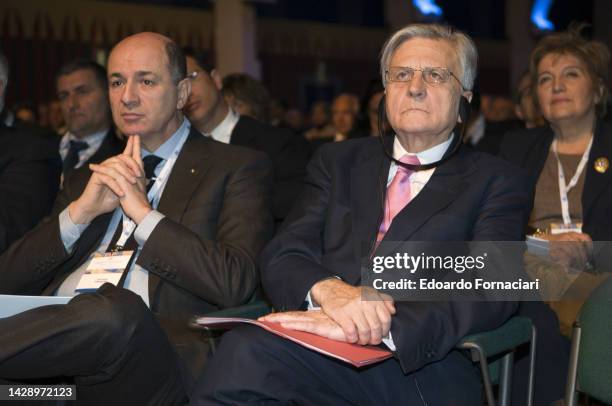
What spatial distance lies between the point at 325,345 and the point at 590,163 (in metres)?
1.89

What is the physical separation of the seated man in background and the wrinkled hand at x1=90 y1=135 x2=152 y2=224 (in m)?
0.63

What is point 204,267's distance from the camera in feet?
8.43

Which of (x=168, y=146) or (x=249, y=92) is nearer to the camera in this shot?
(x=168, y=146)

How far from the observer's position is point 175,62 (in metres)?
3.01

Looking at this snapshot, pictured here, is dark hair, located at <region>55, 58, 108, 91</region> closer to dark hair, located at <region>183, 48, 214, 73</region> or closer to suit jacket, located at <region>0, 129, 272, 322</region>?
dark hair, located at <region>183, 48, 214, 73</region>

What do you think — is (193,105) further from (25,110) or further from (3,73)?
(25,110)

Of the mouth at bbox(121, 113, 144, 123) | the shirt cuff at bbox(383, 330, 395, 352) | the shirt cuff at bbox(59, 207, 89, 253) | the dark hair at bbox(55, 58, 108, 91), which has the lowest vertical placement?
the shirt cuff at bbox(383, 330, 395, 352)

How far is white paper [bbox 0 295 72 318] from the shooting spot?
2191 millimetres

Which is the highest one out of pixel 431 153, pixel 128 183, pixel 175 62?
pixel 175 62

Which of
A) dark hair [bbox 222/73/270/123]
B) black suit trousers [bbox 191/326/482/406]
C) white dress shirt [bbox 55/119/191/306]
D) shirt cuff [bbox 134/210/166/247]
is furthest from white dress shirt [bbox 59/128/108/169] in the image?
black suit trousers [bbox 191/326/482/406]

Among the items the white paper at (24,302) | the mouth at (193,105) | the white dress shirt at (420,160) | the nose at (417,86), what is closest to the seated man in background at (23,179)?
the white paper at (24,302)

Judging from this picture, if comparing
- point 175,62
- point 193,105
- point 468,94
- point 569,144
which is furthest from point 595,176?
point 193,105

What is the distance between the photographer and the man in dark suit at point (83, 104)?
4914mm

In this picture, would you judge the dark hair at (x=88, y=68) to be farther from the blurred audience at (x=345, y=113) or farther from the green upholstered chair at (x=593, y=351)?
the blurred audience at (x=345, y=113)
